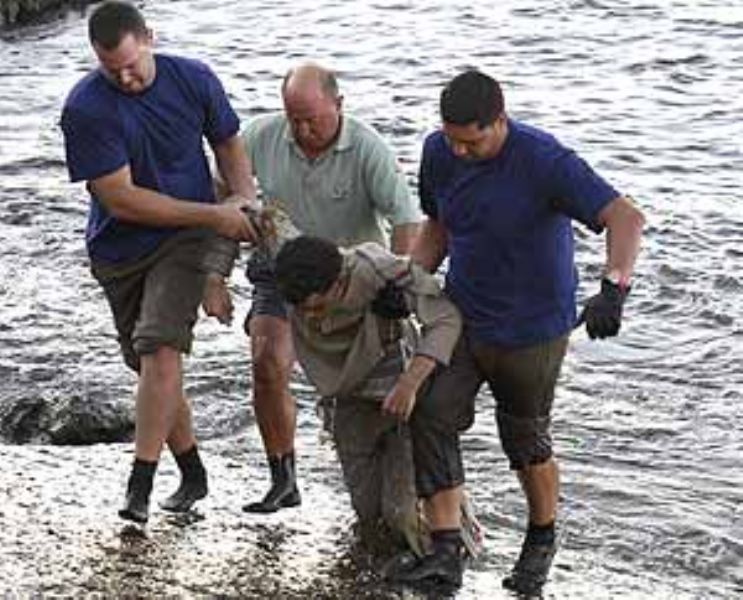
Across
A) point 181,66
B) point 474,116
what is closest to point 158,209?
point 181,66

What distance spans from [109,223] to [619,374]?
182 inches

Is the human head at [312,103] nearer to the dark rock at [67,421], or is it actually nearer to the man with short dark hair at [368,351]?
the man with short dark hair at [368,351]

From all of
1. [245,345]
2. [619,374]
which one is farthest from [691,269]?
[245,345]

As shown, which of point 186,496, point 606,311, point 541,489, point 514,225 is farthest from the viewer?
point 186,496

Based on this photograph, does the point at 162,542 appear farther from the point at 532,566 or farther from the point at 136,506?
the point at 532,566

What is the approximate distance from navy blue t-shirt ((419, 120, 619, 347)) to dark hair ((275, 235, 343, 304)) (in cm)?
48

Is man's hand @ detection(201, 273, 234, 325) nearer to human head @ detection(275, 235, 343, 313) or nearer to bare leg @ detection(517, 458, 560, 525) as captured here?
human head @ detection(275, 235, 343, 313)

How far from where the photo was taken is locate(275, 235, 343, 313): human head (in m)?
6.14

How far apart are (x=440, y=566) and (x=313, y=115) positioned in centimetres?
169

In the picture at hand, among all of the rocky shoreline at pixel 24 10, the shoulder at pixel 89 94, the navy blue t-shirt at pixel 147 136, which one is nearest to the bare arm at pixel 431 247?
the navy blue t-shirt at pixel 147 136

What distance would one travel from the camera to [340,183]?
6867 mm

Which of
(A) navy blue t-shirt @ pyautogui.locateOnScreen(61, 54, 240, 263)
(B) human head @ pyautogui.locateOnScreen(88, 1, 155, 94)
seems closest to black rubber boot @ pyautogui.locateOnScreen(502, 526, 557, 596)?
(A) navy blue t-shirt @ pyautogui.locateOnScreen(61, 54, 240, 263)

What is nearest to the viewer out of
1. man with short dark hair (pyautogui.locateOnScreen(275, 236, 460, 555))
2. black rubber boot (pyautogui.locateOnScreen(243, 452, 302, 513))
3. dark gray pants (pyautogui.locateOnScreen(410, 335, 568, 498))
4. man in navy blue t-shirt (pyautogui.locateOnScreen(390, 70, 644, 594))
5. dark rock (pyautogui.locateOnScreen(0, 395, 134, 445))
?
man in navy blue t-shirt (pyautogui.locateOnScreen(390, 70, 644, 594))

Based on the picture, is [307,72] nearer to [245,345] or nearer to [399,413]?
[399,413]
